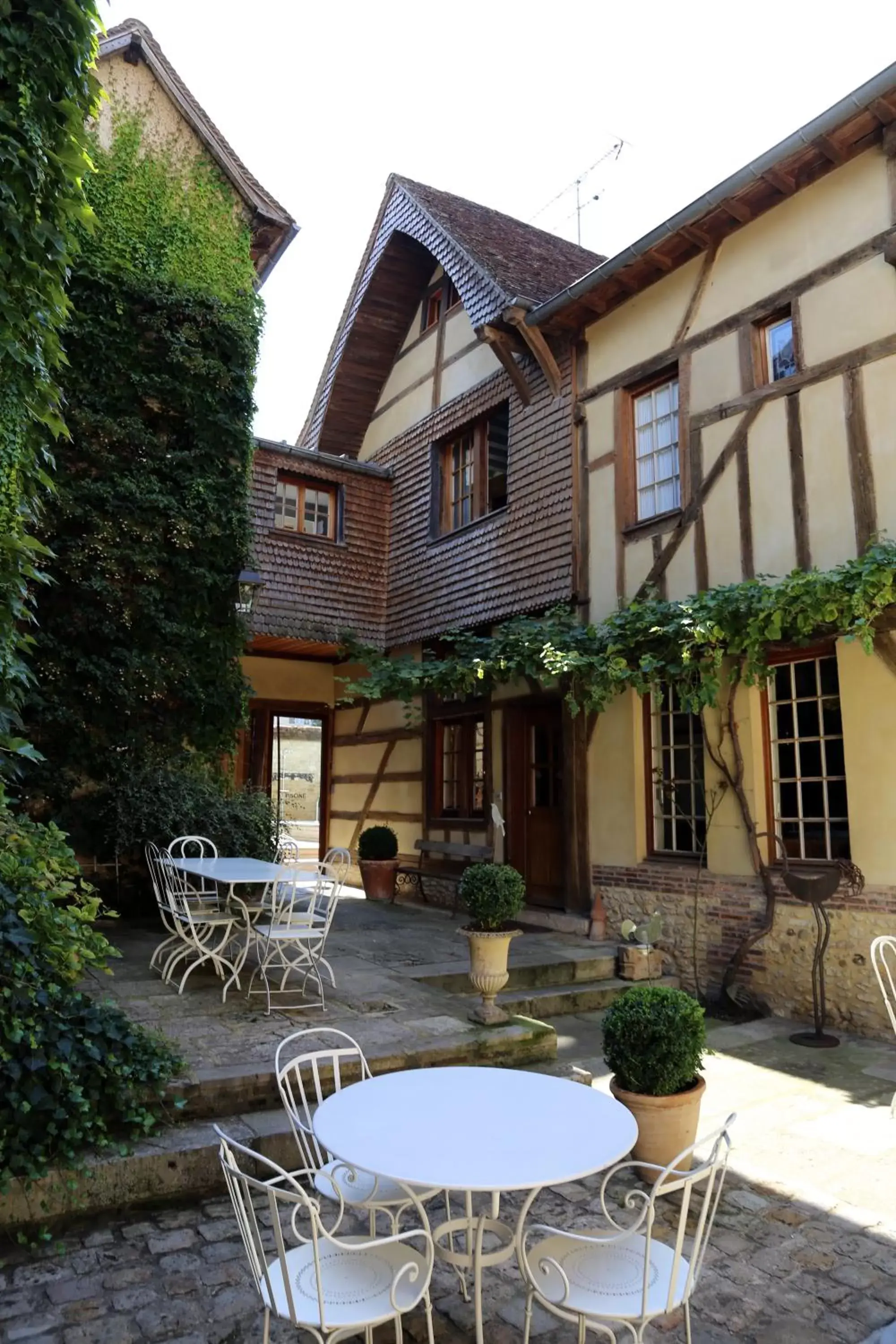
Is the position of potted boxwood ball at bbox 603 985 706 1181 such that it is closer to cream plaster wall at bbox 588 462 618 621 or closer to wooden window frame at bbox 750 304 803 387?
cream plaster wall at bbox 588 462 618 621

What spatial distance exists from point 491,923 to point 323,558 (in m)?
6.40

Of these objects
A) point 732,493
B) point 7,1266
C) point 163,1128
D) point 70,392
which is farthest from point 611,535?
point 7,1266

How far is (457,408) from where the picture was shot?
9.75 m

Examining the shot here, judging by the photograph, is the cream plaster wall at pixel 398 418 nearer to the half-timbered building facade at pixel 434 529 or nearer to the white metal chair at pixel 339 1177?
the half-timbered building facade at pixel 434 529

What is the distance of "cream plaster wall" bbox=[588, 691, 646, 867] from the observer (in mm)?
6949

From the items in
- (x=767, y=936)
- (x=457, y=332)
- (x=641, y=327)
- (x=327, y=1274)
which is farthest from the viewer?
(x=457, y=332)

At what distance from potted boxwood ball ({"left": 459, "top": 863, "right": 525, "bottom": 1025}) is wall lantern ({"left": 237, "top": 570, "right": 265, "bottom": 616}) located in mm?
4279

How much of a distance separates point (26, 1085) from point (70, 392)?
6602 mm

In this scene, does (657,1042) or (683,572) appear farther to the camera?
(683,572)

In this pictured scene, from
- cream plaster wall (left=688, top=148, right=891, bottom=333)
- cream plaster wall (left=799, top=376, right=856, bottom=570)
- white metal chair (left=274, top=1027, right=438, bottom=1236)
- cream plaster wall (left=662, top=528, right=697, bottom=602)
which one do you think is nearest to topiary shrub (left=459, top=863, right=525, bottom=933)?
white metal chair (left=274, top=1027, right=438, bottom=1236)

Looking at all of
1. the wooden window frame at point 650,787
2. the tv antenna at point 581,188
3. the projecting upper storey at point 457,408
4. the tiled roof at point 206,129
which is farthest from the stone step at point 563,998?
the tv antenna at point 581,188

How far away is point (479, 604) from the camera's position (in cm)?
886

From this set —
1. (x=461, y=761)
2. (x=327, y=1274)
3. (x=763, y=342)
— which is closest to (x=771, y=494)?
(x=763, y=342)

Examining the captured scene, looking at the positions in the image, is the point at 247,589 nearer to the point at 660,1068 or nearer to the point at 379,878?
the point at 379,878
